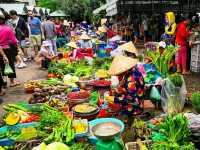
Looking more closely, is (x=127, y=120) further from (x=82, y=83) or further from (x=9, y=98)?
(x=9, y=98)

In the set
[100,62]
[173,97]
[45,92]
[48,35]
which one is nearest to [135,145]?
[173,97]

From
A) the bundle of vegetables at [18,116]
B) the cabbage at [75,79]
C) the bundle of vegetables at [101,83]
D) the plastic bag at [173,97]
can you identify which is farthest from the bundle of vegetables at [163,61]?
the bundle of vegetables at [18,116]

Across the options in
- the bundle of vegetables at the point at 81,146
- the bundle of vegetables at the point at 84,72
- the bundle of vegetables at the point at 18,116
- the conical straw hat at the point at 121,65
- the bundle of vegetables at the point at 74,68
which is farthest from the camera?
the bundle of vegetables at the point at 74,68

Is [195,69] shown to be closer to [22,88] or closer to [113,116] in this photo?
[113,116]

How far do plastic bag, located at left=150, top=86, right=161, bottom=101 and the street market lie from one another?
0.07ft

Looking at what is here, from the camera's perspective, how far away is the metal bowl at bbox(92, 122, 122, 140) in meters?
3.95

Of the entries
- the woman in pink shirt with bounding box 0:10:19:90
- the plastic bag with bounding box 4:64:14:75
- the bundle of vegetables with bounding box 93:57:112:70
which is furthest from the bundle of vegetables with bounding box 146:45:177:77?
the woman in pink shirt with bounding box 0:10:19:90

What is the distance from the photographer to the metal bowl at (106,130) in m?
3.95

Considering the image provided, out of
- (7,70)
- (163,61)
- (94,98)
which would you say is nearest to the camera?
(94,98)

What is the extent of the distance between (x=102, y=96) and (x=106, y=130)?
2.64 m

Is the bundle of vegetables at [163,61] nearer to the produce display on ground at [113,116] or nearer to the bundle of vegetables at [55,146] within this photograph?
the produce display on ground at [113,116]

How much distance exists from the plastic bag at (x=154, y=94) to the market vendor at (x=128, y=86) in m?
0.96

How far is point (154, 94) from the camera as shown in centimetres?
636

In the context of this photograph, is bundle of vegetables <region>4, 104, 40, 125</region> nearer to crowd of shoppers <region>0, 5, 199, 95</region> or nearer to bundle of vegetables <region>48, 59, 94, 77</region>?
crowd of shoppers <region>0, 5, 199, 95</region>
